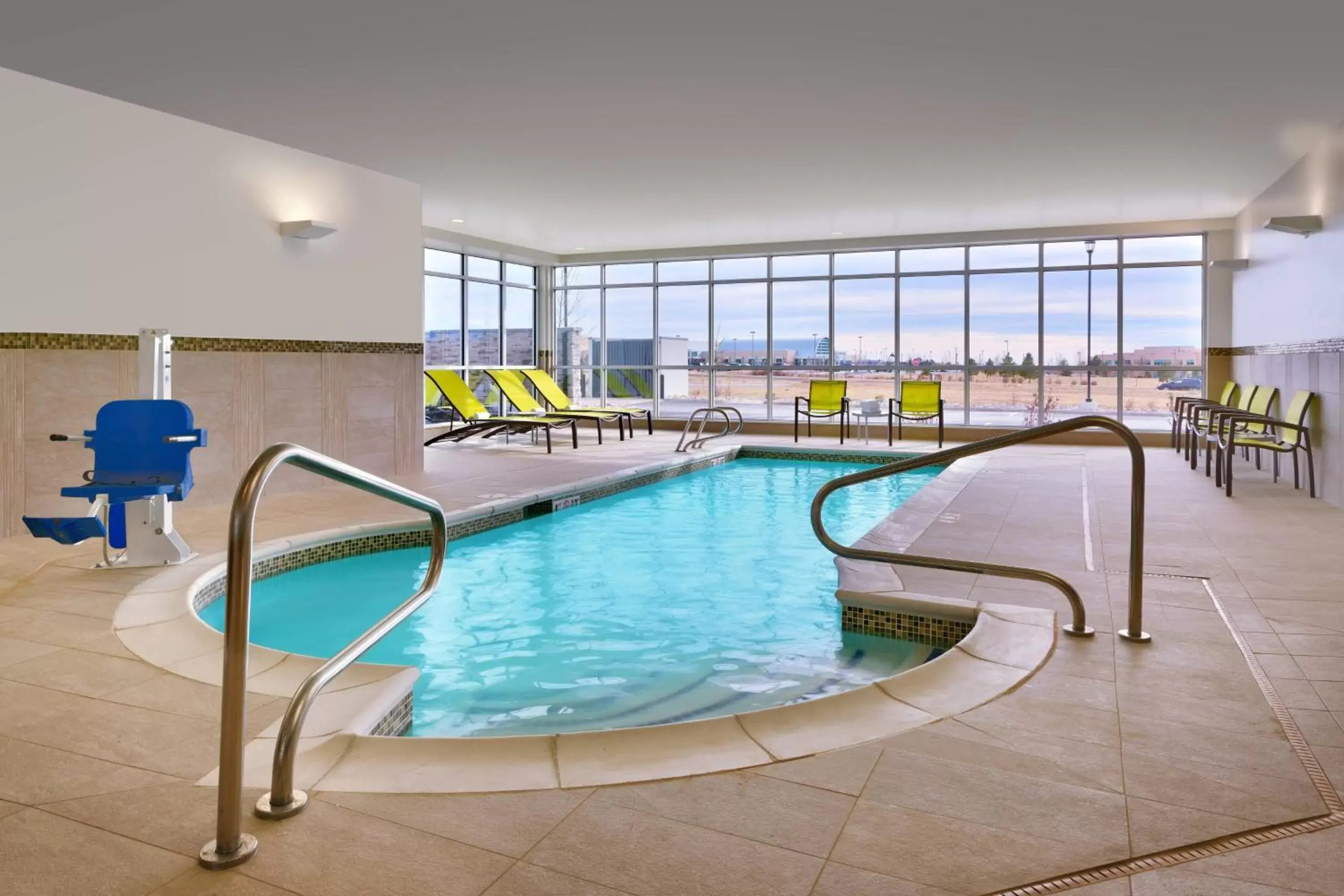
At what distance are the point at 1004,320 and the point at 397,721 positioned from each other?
11165 mm

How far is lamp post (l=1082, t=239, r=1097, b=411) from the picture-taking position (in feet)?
39.0

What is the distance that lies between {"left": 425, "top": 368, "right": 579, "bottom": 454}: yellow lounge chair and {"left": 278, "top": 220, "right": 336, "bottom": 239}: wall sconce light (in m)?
4.09

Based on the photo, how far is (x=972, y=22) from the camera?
4.64 meters

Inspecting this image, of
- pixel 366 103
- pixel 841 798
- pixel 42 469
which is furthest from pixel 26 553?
pixel 841 798

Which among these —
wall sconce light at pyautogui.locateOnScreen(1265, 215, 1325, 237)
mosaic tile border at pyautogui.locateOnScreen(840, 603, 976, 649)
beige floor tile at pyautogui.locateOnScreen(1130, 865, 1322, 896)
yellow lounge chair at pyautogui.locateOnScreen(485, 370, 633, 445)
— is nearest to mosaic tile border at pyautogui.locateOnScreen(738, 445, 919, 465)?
yellow lounge chair at pyautogui.locateOnScreen(485, 370, 633, 445)

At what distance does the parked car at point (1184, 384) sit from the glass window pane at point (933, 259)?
9.52 ft

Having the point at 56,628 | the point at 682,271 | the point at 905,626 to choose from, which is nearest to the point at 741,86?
the point at 905,626

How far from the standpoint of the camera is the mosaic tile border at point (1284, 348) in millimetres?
6746

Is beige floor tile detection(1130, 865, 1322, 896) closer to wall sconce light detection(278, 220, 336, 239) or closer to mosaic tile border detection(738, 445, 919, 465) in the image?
wall sconce light detection(278, 220, 336, 239)

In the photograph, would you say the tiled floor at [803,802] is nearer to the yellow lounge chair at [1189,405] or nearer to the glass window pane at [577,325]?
the yellow lounge chair at [1189,405]

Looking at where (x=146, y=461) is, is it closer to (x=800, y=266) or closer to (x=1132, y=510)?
(x=1132, y=510)

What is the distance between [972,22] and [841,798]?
13.2 feet

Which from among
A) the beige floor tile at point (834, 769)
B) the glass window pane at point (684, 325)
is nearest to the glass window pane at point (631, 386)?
the glass window pane at point (684, 325)

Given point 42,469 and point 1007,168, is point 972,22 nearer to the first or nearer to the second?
point 1007,168
